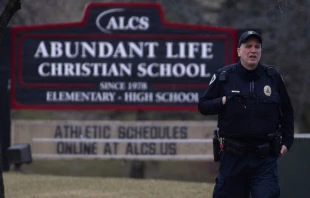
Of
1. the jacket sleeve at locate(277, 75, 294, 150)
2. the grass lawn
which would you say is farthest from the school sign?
the jacket sleeve at locate(277, 75, 294, 150)

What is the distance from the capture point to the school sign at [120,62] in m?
15.8

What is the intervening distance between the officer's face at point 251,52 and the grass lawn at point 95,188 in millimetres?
4915

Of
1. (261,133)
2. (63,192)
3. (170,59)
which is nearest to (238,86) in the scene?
(261,133)

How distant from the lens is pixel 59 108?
1589 centimetres

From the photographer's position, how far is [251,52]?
23.6ft

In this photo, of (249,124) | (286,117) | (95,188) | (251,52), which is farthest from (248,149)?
(95,188)

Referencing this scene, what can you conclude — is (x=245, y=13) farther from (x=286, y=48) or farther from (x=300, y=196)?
(x=300, y=196)

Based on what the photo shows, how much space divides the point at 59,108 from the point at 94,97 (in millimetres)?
667

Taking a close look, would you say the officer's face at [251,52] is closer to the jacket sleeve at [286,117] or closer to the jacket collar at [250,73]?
the jacket collar at [250,73]

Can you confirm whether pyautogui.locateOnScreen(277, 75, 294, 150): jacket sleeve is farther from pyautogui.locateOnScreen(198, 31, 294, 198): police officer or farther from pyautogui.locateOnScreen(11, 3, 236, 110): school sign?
pyautogui.locateOnScreen(11, 3, 236, 110): school sign

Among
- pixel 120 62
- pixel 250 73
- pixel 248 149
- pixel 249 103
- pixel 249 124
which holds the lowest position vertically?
pixel 248 149

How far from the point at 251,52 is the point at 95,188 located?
233 inches

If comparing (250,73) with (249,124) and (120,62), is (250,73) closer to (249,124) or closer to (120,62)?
(249,124)

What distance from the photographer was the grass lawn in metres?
12.0
